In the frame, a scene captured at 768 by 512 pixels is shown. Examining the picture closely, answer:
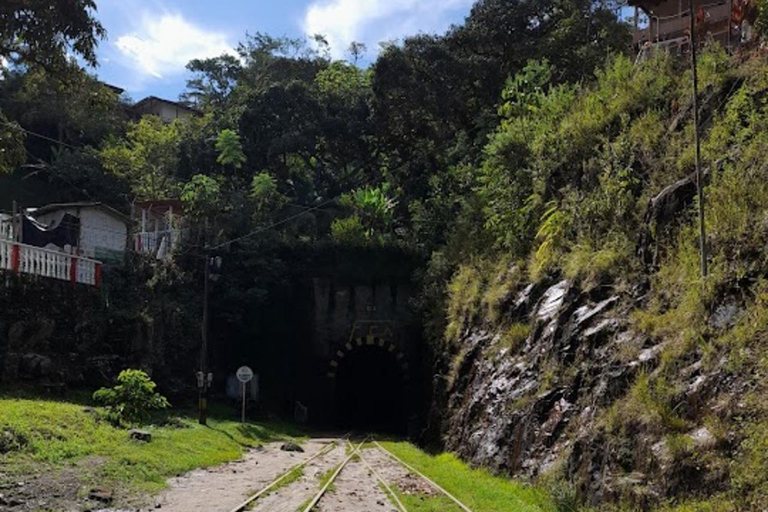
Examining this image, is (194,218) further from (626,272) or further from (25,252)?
(626,272)

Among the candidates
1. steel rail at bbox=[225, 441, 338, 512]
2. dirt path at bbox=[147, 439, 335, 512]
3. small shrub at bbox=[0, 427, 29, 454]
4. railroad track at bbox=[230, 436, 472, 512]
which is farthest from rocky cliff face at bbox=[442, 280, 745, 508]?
small shrub at bbox=[0, 427, 29, 454]

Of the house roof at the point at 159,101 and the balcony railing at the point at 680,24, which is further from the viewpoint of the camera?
the house roof at the point at 159,101

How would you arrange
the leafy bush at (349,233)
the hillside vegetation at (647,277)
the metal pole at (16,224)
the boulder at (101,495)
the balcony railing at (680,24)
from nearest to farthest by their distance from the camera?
the hillside vegetation at (647,277)
the boulder at (101,495)
the balcony railing at (680,24)
the metal pole at (16,224)
the leafy bush at (349,233)

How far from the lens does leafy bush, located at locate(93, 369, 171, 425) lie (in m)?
15.6

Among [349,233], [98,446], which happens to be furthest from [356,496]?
[349,233]

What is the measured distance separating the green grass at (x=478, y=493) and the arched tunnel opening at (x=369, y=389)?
17.3 metres

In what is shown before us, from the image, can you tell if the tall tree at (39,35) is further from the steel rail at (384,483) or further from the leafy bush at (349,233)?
the leafy bush at (349,233)

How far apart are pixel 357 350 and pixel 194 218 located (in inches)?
404

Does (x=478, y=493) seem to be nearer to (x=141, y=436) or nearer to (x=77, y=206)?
(x=141, y=436)

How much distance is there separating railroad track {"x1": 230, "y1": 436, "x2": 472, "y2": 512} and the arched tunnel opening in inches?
480

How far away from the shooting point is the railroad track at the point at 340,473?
9562mm

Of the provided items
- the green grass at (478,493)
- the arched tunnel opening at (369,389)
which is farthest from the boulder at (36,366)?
the arched tunnel opening at (369,389)

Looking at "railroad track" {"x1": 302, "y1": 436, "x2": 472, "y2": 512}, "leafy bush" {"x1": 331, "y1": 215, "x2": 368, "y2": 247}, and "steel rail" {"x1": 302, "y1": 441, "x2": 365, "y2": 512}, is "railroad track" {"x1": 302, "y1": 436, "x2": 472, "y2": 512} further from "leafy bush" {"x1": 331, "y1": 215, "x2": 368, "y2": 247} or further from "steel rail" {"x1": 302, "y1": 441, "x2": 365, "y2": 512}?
"leafy bush" {"x1": 331, "y1": 215, "x2": 368, "y2": 247}

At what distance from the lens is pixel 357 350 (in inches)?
1271
